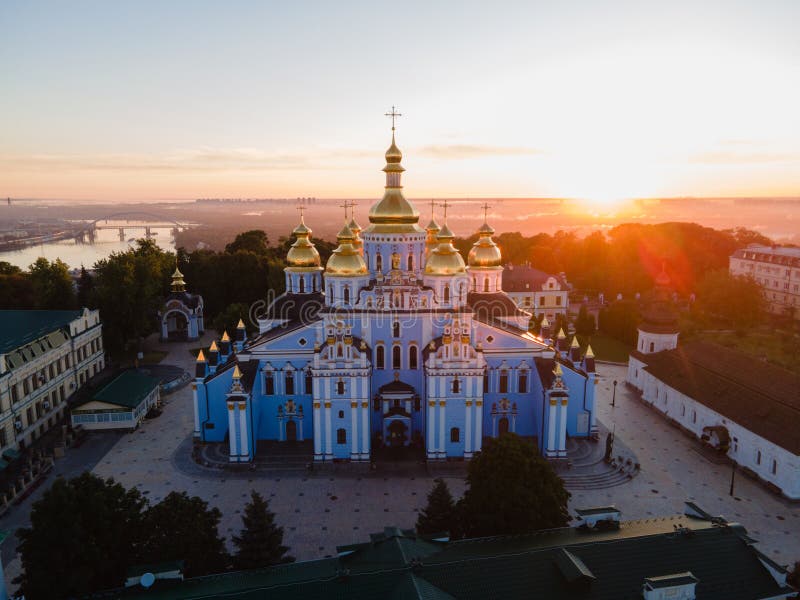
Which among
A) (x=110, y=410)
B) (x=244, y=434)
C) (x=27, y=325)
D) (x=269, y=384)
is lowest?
(x=110, y=410)

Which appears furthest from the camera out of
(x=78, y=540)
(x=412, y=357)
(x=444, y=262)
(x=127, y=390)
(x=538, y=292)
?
(x=538, y=292)

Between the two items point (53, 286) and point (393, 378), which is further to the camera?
point (53, 286)

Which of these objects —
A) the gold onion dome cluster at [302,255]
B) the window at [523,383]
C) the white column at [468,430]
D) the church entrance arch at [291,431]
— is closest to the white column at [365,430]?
the church entrance arch at [291,431]

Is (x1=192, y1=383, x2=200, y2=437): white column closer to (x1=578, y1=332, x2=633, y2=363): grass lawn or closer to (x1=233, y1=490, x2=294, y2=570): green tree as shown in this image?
(x1=233, y1=490, x2=294, y2=570): green tree

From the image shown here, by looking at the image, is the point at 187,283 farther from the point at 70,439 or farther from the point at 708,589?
the point at 708,589

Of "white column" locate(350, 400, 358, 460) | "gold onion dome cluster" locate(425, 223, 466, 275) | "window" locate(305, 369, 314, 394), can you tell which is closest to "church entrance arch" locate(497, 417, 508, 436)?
"white column" locate(350, 400, 358, 460)

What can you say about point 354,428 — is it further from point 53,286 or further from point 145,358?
point 53,286

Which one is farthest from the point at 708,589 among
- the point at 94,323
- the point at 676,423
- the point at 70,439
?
the point at 94,323

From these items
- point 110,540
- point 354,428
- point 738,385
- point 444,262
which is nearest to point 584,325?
point 738,385
